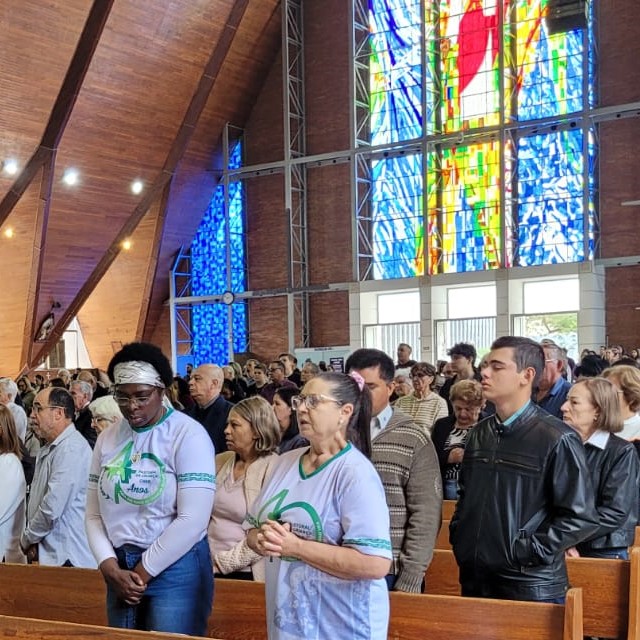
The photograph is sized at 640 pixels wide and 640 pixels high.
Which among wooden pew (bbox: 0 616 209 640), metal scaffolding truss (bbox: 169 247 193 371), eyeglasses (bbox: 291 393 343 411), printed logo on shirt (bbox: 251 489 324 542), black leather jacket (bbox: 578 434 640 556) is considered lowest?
wooden pew (bbox: 0 616 209 640)

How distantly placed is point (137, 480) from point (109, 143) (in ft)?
50.3

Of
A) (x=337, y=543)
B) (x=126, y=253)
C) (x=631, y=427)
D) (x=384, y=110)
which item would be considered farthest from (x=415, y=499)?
(x=126, y=253)

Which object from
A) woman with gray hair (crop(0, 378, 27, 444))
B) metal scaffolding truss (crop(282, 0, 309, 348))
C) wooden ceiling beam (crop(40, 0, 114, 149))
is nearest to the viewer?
woman with gray hair (crop(0, 378, 27, 444))

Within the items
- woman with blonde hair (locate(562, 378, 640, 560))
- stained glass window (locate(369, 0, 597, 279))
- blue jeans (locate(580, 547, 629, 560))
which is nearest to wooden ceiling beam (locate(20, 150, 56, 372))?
stained glass window (locate(369, 0, 597, 279))

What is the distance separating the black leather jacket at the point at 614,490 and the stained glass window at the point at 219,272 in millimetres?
17093

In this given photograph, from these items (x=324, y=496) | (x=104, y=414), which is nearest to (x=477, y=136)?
(x=104, y=414)

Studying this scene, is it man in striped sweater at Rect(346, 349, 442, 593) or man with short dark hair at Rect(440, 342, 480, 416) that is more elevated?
man with short dark hair at Rect(440, 342, 480, 416)

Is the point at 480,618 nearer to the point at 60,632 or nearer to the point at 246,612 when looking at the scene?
the point at 246,612

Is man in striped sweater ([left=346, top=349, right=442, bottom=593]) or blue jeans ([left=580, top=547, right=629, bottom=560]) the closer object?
man in striped sweater ([left=346, top=349, right=442, bottom=593])

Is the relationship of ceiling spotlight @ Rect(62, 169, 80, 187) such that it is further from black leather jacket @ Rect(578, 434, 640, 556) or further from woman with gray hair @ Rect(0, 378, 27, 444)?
black leather jacket @ Rect(578, 434, 640, 556)

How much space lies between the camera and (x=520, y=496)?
303cm

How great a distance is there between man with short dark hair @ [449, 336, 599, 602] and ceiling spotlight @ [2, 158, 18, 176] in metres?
14.1

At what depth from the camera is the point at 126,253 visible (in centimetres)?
2031

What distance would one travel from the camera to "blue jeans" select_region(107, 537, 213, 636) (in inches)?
113
